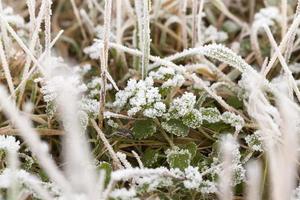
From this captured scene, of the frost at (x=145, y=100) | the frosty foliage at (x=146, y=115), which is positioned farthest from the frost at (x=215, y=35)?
the frost at (x=145, y=100)

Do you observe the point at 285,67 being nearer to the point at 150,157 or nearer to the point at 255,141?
the point at 255,141

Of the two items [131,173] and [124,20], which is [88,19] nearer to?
[124,20]

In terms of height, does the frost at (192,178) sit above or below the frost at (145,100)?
below

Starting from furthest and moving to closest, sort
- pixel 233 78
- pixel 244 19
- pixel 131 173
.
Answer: pixel 244 19 < pixel 233 78 < pixel 131 173

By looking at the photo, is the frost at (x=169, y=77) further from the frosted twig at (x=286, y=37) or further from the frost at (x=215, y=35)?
the frost at (x=215, y=35)

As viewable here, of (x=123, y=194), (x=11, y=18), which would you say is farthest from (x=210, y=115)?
(x=11, y=18)

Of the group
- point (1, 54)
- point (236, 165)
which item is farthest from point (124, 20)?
point (236, 165)
